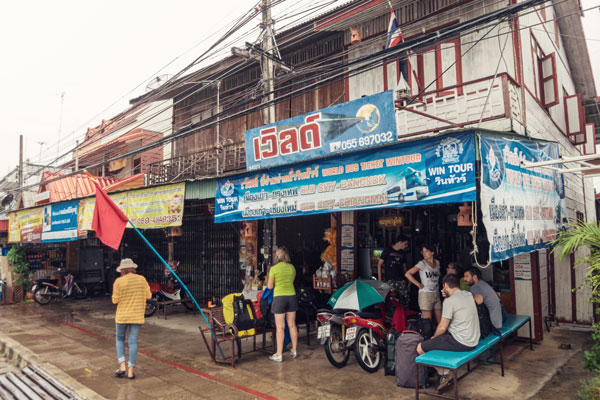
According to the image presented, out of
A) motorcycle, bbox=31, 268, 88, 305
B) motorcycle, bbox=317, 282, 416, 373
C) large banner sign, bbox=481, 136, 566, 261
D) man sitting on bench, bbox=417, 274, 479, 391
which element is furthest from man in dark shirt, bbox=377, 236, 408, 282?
motorcycle, bbox=31, 268, 88, 305

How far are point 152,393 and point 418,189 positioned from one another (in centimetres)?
513

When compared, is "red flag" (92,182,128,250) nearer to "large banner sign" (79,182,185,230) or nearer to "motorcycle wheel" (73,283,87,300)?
"large banner sign" (79,182,185,230)

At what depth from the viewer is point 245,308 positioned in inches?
301

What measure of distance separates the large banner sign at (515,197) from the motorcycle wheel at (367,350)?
8.35 ft

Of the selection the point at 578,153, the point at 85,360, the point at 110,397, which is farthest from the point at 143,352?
the point at 578,153

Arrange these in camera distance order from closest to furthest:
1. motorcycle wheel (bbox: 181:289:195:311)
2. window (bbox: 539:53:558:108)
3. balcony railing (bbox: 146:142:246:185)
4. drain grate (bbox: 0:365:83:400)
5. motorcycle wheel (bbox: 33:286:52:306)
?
1. drain grate (bbox: 0:365:83:400)
2. window (bbox: 539:53:558:108)
3. balcony railing (bbox: 146:142:246:185)
4. motorcycle wheel (bbox: 181:289:195:311)
5. motorcycle wheel (bbox: 33:286:52:306)

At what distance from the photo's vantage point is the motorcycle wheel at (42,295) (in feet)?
52.0

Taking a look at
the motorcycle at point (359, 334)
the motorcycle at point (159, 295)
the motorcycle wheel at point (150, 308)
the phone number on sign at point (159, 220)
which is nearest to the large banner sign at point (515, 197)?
the motorcycle at point (359, 334)

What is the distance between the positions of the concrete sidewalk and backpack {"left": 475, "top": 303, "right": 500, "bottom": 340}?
2.36 feet

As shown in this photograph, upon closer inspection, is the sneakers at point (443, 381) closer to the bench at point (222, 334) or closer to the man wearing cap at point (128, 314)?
the bench at point (222, 334)

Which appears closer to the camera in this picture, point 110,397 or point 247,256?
point 110,397

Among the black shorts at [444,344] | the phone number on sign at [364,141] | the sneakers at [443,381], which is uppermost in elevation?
the phone number on sign at [364,141]

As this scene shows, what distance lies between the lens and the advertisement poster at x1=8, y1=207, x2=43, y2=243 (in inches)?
619

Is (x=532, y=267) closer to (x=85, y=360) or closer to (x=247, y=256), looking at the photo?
(x=247, y=256)
